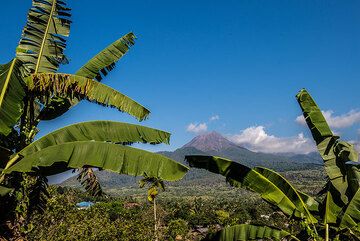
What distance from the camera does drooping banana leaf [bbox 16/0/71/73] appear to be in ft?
25.3

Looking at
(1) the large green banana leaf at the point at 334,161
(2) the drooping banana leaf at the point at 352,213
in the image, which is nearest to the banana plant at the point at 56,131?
(1) the large green banana leaf at the point at 334,161

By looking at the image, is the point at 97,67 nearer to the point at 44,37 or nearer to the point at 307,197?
the point at 44,37

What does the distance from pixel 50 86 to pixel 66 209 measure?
459 inches

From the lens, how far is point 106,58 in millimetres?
8594

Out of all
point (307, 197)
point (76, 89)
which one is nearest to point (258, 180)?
point (307, 197)

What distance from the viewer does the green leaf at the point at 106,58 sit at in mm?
8375

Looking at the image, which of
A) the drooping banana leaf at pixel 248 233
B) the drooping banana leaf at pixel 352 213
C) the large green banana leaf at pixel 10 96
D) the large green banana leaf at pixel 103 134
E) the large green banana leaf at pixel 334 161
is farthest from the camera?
the large green banana leaf at pixel 334 161

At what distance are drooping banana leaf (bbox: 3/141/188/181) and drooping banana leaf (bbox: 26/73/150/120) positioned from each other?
4.42ft

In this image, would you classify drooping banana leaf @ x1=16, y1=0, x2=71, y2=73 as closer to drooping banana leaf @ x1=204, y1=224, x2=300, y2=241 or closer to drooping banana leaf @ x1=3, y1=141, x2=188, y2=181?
drooping banana leaf @ x1=3, y1=141, x2=188, y2=181

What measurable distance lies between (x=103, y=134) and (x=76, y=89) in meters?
0.92

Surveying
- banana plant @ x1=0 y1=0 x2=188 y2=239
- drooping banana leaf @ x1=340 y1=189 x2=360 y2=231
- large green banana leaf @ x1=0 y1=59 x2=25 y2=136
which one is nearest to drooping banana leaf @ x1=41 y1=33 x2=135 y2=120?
banana plant @ x1=0 y1=0 x2=188 y2=239

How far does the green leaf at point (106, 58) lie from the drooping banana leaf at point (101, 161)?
291cm

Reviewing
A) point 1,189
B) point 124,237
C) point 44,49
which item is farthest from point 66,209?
point 1,189

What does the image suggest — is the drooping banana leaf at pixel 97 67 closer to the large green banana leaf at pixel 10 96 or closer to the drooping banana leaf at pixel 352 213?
the large green banana leaf at pixel 10 96
